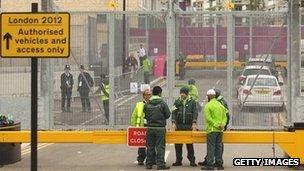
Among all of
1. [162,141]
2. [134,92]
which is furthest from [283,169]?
[134,92]

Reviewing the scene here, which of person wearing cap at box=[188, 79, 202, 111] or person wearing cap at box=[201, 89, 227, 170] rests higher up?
person wearing cap at box=[188, 79, 202, 111]

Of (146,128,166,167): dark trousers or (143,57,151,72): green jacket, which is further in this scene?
(143,57,151,72): green jacket

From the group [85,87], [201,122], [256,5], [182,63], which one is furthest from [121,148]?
[256,5]

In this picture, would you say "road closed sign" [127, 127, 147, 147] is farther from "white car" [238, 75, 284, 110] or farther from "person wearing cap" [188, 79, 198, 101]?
"white car" [238, 75, 284, 110]

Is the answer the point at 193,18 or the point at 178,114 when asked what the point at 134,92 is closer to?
the point at 193,18

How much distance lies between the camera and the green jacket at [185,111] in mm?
13289

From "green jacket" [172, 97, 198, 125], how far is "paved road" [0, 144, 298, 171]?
934 mm

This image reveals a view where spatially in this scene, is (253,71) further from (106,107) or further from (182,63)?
(106,107)

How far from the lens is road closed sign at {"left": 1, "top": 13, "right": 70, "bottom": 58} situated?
7531 mm

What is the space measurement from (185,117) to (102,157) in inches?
93.5

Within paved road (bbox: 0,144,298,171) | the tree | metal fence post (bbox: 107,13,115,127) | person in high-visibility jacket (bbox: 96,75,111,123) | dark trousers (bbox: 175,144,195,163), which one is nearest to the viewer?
paved road (bbox: 0,144,298,171)

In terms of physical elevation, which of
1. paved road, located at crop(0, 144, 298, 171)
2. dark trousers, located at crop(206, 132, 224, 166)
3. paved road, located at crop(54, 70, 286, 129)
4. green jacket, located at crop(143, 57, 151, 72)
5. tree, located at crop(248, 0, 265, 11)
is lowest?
paved road, located at crop(0, 144, 298, 171)

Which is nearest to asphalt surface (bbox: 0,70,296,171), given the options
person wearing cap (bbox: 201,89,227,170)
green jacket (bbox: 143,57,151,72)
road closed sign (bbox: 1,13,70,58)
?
person wearing cap (bbox: 201,89,227,170)

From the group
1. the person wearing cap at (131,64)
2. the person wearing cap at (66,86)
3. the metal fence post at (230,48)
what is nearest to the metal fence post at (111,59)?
the person wearing cap at (131,64)
